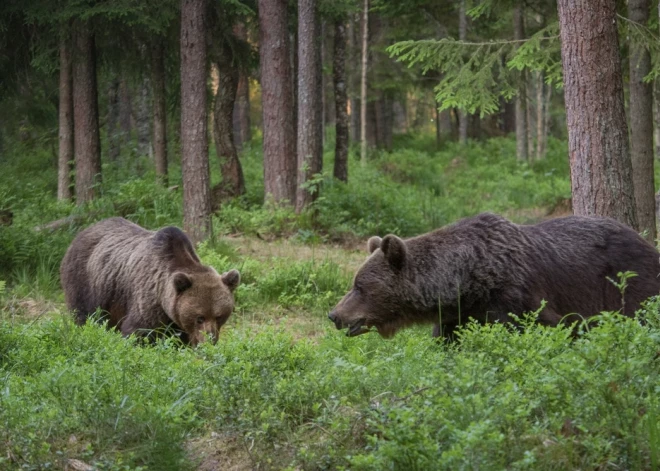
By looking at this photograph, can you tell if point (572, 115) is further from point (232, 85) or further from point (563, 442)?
point (232, 85)

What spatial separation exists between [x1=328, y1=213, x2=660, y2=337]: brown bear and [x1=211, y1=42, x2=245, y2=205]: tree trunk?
40.7 ft

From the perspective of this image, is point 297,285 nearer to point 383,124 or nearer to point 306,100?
point 306,100

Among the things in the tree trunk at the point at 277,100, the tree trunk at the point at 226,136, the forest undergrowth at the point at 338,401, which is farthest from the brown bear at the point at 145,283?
the tree trunk at the point at 226,136

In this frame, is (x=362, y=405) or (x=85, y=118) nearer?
(x=362, y=405)

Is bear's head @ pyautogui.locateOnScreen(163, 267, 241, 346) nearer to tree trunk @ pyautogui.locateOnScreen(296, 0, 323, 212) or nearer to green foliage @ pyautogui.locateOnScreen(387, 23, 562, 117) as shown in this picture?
green foliage @ pyautogui.locateOnScreen(387, 23, 562, 117)

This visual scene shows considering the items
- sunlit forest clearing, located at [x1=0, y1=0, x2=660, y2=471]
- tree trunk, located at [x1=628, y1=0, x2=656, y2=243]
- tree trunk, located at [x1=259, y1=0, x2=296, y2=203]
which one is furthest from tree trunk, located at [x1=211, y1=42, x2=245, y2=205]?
tree trunk, located at [x1=628, y1=0, x2=656, y2=243]

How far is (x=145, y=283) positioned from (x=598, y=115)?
5154 mm

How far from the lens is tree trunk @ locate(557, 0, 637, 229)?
362 inches

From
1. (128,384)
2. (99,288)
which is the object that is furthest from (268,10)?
(128,384)

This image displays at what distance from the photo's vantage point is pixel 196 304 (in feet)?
28.3

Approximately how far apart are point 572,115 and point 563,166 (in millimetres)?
20662

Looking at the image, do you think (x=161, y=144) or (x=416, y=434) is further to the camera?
(x=161, y=144)

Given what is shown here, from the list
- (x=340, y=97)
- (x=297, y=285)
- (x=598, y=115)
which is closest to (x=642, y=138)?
(x=598, y=115)

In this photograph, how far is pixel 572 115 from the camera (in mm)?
9406
